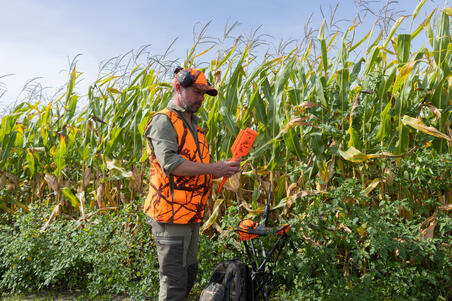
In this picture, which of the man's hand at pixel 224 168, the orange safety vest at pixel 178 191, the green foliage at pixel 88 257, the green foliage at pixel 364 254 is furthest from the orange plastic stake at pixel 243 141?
the green foliage at pixel 88 257

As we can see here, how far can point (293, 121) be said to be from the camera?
10.8 ft

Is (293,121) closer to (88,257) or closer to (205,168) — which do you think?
(205,168)

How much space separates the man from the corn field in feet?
3.81

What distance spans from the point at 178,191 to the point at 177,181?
6 centimetres

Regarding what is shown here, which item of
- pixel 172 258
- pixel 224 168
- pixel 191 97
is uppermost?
pixel 191 97

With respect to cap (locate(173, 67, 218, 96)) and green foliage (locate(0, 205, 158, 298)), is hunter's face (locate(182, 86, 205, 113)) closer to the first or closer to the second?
cap (locate(173, 67, 218, 96))

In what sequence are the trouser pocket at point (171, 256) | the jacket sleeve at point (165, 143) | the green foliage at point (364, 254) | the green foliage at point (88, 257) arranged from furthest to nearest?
1. the green foliage at point (88, 257)
2. the green foliage at point (364, 254)
3. the trouser pocket at point (171, 256)
4. the jacket sleeve at point (165, 143)

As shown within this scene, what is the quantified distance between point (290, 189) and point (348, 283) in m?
0.92

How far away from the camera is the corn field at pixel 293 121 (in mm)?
3174

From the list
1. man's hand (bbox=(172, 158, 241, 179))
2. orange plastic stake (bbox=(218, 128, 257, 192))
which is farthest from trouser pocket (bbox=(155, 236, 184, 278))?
orange plastic stake (bbox=(218, 128, 257, 192))

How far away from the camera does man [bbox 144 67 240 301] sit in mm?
2277

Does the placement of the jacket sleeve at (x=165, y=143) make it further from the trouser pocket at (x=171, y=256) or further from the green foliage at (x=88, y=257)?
the green foliage at (x=88, y=257)

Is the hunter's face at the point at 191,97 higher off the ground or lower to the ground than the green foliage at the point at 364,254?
higher

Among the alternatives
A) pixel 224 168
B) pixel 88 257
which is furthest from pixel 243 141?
pixel 88 257
